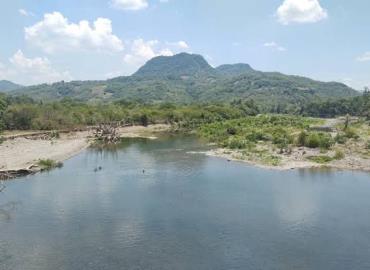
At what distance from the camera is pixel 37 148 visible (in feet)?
321

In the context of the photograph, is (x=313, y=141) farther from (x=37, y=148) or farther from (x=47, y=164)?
(x=37, y=148)

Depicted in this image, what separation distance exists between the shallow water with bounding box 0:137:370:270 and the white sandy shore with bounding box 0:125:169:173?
27.2 ft

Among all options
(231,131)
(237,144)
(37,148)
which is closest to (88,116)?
(231,131)

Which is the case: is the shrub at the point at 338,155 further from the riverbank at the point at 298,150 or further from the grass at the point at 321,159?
the grass at the point at 321,159

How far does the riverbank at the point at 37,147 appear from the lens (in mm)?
74312

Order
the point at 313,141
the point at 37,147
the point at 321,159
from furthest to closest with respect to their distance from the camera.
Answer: the point at 37,147 → the point at 313,141 → the point at 321,159

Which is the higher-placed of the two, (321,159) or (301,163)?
(321,159)

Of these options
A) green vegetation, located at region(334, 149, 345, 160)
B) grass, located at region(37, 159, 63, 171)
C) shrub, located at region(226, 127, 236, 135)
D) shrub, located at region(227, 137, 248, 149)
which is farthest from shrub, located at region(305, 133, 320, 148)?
grass, located at region(37, 159, 63, 171)

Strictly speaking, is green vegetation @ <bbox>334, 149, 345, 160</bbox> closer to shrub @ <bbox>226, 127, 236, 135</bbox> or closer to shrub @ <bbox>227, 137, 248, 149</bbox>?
shrub @ <bbox>227, 137, 248, 149</bbox>

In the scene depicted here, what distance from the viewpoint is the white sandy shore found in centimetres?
7750

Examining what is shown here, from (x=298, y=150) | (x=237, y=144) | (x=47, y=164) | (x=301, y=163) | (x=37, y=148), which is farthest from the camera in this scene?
(x=237, y=144)

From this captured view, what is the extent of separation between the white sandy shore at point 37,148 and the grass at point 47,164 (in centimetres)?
100

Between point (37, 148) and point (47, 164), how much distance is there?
860 inches

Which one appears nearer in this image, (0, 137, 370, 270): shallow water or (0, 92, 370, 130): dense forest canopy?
(0, 137, 370, 270): shallow water
